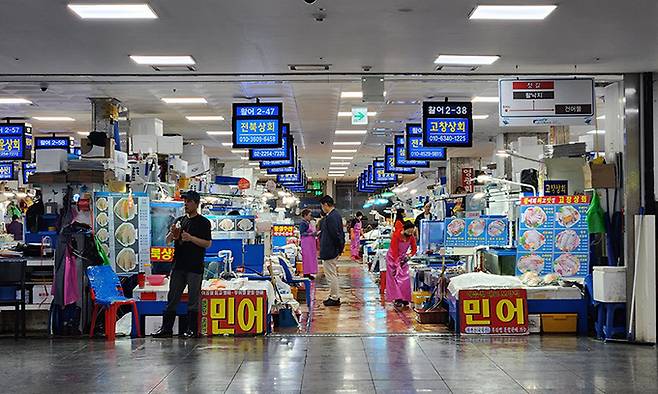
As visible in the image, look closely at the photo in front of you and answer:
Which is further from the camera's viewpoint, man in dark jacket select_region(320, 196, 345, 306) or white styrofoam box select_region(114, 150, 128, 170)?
man in dark jacket select_region(320, 196, 345, 306)

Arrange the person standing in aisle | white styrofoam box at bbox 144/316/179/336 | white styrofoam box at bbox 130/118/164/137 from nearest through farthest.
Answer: the person standing in aisle
white styrofoam box at bbox 144/316/179/336
white styrofoam box at bbox 130/118/164/137

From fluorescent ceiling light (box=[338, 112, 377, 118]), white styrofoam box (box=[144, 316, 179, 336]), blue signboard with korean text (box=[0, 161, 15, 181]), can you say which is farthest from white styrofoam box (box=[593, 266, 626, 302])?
blue signboard with korean text (box=[0, 161, 15, 181])

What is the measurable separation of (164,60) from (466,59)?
12.7 feet

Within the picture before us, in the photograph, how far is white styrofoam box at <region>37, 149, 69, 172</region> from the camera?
1142cm

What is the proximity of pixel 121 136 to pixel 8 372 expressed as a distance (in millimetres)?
7721

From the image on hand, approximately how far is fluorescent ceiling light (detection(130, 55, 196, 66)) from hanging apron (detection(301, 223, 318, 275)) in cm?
975

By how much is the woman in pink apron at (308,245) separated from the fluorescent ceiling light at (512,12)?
12.1 meters

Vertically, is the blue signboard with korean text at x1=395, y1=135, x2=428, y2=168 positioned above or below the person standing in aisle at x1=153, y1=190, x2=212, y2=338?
above

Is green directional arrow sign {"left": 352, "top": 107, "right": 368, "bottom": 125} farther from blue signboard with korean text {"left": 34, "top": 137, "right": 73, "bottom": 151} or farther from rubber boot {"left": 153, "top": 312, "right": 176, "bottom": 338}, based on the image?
blue signboard with korean text {"left": 34, "top": 137, "right": 73, "bottom": 151}

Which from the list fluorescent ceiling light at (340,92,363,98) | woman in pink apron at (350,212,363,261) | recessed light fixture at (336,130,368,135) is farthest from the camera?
woman in pink apron at (350,212,363,261)

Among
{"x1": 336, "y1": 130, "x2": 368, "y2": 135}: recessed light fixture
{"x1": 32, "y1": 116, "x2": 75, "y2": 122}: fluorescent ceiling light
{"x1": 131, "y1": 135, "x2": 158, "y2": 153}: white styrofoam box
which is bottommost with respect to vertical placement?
{"x1": 131, "y1": 135, "x2": 158, "y2": 153}: white styrofoam box

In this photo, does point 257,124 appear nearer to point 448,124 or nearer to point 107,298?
point 448,124

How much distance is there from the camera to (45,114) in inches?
638

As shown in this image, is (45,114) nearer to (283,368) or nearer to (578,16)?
(283,368)
